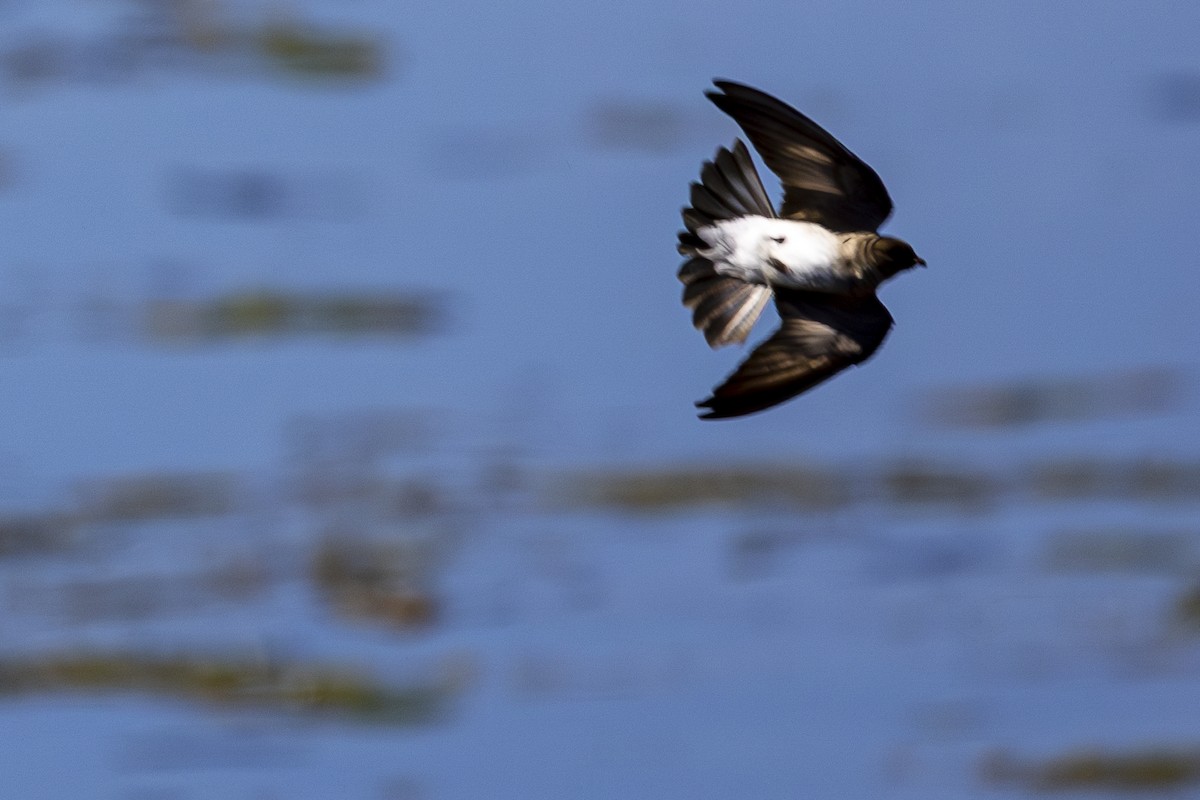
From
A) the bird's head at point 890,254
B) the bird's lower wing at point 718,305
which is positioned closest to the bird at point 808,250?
the bird's head at point 890,254

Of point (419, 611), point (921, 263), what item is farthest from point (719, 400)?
point (419, 611)

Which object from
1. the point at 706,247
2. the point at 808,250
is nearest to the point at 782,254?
the point at 808,250

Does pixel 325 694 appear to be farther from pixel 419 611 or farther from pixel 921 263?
pixel 921 263

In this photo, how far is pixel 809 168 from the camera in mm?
2277

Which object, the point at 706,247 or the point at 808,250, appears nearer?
the point at 808,250

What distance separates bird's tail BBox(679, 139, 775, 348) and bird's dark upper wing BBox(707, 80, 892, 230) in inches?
5.7

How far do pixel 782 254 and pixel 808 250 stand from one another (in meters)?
0.03

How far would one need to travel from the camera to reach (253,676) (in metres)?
3.69

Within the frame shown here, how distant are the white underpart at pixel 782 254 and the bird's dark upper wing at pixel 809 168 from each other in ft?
0.10

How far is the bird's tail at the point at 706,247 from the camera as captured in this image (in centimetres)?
245

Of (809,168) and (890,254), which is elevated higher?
(809,168)

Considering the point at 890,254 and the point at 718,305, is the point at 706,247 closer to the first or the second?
the point at 718,305

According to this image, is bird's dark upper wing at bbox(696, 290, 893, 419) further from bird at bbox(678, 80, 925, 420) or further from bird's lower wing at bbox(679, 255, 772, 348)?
bird's lower wing at bbox(679, 255, 772, 348)

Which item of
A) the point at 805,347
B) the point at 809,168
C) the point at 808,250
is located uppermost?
the point at 809,168
